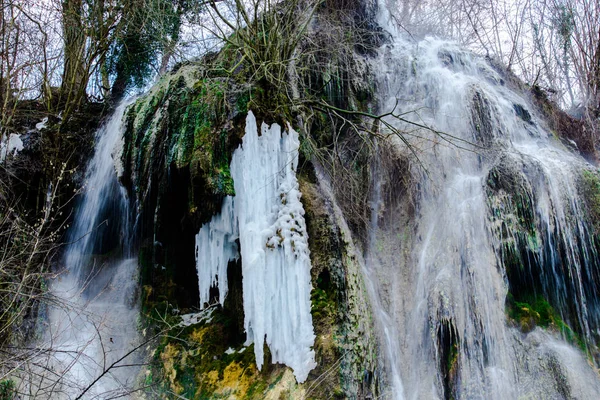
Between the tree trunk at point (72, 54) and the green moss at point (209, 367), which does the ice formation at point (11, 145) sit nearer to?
the tree trunk at point (72, 54)

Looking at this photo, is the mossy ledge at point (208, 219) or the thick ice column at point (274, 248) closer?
the thick ice column at point (274, 248)

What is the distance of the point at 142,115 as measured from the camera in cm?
719

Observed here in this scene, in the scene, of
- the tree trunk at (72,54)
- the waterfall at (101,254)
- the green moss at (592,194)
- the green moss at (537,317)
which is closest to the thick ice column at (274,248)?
the waterfall at (101,254)

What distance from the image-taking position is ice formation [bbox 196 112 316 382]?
16.9ft

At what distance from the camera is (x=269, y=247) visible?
5.42 meters

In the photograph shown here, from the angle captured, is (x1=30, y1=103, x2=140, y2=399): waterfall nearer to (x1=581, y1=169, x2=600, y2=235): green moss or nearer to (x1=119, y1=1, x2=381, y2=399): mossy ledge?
(x1=119, y1=1, x2=381, y2=399): mossy ledge

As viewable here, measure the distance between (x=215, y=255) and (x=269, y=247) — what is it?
3.33 ft

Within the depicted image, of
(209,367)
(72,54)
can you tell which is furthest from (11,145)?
(209,367)

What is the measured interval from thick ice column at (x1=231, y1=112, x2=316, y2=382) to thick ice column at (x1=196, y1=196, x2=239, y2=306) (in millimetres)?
431

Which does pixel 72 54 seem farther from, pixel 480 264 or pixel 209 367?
pixel 480 264

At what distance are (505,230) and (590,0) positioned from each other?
904cm

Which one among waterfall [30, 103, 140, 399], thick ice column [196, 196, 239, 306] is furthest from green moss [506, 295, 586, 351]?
waterfall [30, 103, 140, 399]

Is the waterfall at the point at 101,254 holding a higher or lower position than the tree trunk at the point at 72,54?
lower

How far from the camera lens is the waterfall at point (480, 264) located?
5.63m
